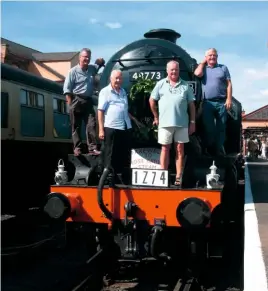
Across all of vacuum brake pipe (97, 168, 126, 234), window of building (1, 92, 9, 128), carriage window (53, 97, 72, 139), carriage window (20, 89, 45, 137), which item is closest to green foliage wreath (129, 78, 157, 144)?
vacuum brake pipe (97, 168, 126, 234)

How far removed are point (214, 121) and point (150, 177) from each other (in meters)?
1.29

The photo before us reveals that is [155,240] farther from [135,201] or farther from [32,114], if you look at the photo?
[32,114]

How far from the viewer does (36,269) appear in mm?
6875

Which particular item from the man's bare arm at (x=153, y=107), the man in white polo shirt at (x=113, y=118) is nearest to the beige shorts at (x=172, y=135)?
the man's bare arm at (x=153, y=107)

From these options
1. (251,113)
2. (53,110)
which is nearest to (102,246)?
(53,110)

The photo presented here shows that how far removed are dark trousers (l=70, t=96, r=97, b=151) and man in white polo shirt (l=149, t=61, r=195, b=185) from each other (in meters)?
1.20

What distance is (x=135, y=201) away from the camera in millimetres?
5570

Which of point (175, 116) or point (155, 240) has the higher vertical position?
point (175, 116)

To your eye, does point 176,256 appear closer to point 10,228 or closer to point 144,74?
point 144,74

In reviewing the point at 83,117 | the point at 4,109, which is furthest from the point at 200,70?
the point at 4,109

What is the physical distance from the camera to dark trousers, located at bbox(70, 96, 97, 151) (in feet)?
21.7

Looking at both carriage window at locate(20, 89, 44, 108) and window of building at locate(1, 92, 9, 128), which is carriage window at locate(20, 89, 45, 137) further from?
window of building at locate(1, 92, 9, 128)

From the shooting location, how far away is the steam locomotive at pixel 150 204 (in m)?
5.39

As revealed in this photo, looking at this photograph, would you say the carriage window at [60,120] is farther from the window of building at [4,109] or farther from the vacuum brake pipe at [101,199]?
the vacuum brake pipe at [101,199]
